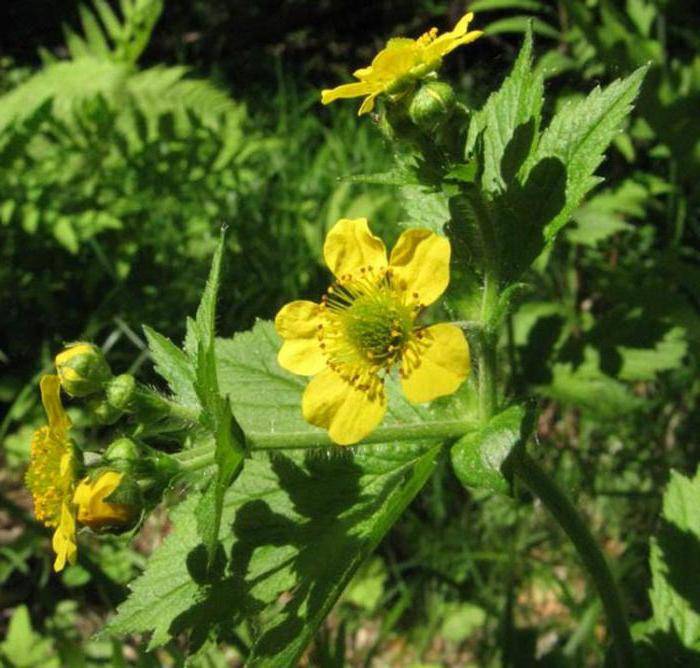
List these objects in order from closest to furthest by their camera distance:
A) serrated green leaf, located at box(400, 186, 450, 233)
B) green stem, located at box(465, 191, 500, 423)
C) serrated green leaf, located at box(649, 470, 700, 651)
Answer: green stem, located at box(465, 191, 500, 423), serrated green leaf, located at box(400, 186, 450, 233), serrated green leaf, located at box(649, 470, 700, 651)

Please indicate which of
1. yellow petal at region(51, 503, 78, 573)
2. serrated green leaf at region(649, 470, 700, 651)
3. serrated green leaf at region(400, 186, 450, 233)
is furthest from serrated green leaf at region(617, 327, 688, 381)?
yellow petal at region(51, 503, 78, 573)

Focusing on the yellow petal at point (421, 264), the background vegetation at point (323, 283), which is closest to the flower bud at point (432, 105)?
the yellow petal at point (421, 264)

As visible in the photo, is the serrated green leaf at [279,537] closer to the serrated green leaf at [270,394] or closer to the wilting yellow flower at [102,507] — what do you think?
the serrated green leaf at [270,394]

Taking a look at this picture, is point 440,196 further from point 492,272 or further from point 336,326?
point 336,326

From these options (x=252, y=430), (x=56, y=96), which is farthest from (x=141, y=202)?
(x=252, y=430)

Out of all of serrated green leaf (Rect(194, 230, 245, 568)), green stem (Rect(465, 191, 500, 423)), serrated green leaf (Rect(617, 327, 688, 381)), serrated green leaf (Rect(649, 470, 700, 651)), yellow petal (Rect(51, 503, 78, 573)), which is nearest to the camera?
serrated green leaf (Rect(194, 230, 245, 568))

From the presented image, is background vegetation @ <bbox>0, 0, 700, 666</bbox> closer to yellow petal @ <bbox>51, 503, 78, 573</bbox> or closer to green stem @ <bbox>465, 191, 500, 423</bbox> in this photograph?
yellow petal @ <bbox>51, 503, 78, 573</bbox>
